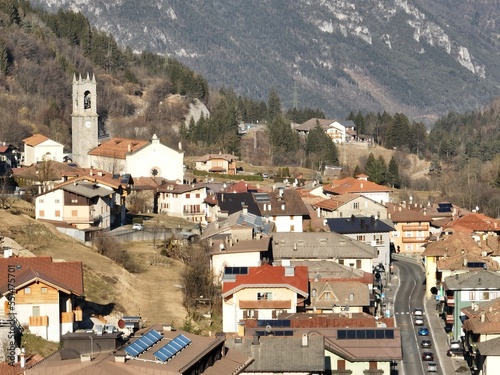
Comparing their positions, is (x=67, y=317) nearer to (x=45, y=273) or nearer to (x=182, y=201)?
(x=45, y=273)

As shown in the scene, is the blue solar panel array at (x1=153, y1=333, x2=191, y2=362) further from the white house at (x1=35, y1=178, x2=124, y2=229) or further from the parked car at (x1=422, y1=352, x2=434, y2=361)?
the white house at (x1=35, y1=178, x2=124, y2=229)

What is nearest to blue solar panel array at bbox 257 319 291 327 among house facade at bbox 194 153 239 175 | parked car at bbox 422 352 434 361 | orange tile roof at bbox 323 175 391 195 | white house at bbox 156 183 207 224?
parked car at bbox 422 352 434 361

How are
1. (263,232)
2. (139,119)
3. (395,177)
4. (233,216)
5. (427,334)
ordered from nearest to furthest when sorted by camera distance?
(427,334) → (263,232) → (233,216) → (395,177) → (139,119)

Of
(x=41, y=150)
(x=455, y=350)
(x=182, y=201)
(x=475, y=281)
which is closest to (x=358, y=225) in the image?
(x=182, y=201)

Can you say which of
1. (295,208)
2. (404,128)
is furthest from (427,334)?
(404,128)

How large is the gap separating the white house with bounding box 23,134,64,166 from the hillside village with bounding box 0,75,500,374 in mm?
108

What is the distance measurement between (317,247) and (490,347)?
1838 centimetres

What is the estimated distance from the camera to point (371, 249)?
73.3 metres

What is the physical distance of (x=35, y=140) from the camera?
107 m

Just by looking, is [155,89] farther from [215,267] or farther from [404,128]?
[215,267]

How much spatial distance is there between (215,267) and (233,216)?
13144 mm

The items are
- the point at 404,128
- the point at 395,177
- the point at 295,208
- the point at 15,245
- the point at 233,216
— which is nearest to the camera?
the point at 15,245

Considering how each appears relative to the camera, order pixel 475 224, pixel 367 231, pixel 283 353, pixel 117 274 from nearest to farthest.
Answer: pixel 283 353
pixel 117 274
pixel 367 231
pixel 475 224

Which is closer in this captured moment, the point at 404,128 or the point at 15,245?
the point at 15,245
